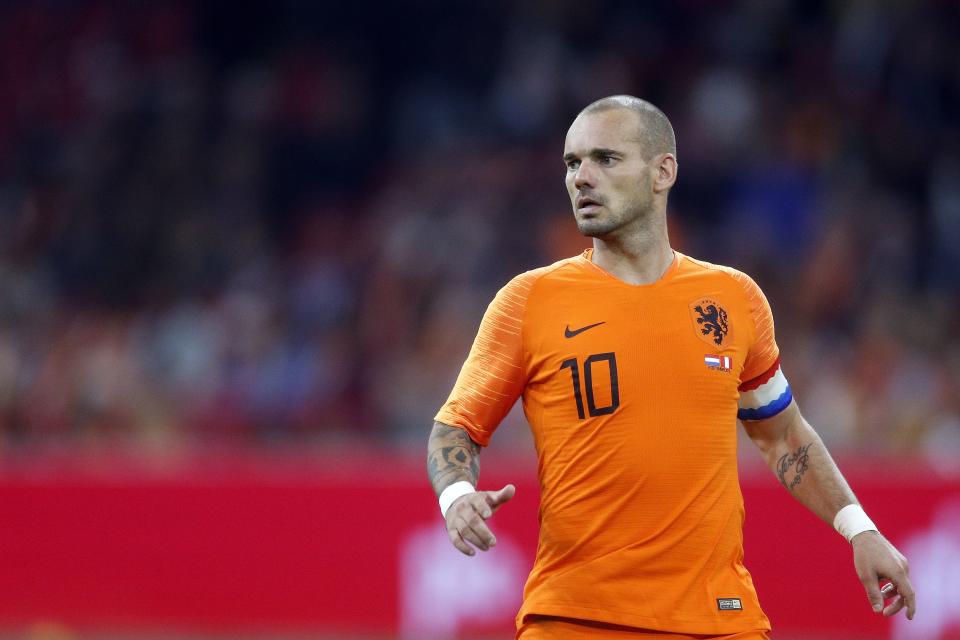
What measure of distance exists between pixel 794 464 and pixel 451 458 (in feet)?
3.95

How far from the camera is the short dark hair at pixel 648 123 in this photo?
15.4 ft

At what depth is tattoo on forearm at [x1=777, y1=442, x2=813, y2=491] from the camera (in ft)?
A: 16.0

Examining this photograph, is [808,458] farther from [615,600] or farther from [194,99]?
[194,99]

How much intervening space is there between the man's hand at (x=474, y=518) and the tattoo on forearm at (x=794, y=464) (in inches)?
48.8

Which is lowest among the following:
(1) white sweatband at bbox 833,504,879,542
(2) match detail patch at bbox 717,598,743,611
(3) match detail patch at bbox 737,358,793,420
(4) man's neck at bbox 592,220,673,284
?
(2) match detail patch at bbox 717,598,743,611

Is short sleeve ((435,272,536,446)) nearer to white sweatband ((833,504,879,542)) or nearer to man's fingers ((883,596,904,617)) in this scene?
white sweatband ((833,504,879,542))

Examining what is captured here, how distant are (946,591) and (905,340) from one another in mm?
2676

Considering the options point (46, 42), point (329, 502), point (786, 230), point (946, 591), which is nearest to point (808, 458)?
point (946, 591)

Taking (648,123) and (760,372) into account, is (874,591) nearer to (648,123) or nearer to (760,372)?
(760,372)

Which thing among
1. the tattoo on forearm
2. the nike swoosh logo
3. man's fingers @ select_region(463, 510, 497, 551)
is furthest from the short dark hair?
man's fingers @ select_region(463, 510, 497, 551)

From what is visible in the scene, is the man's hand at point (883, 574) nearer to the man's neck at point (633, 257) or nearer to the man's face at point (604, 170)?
the man's neck at point (633, 257)

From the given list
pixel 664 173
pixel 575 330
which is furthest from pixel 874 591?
pixel 664 173

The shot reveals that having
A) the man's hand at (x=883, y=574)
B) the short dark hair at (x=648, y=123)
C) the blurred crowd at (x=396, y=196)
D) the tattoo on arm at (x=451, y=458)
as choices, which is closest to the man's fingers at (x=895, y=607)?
the man's hand at (x=883, y=574)

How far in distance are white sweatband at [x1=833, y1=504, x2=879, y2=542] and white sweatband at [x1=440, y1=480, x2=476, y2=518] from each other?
Result: 1.24 m
